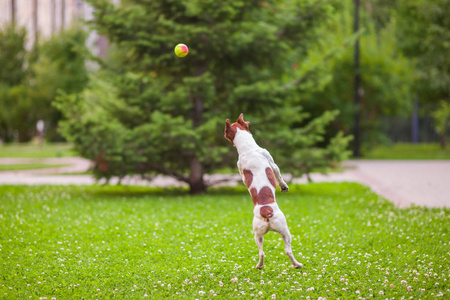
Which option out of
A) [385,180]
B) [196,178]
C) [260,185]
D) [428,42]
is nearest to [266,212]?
[260,185]

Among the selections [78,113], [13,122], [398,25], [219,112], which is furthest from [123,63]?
[13,122]

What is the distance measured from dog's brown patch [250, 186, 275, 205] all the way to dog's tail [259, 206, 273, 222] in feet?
0.26

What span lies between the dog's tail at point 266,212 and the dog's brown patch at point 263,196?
8cm

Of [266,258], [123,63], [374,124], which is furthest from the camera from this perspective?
[374,124]

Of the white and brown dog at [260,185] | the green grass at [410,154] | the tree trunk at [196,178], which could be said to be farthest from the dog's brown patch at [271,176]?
the green grass at [410,154]

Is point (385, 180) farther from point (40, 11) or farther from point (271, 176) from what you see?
point (40, 11)

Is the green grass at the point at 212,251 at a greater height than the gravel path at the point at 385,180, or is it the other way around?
the green grass at the point at 212,251

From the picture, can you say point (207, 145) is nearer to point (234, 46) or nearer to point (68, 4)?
point (234, 46)

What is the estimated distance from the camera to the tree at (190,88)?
10.5 metres

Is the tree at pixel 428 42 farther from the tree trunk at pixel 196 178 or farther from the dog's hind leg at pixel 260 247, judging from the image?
the dog's hind leg at pixel 260 247

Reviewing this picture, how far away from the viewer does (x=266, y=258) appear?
5.82m

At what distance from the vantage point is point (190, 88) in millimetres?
10961

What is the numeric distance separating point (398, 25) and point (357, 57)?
6.58 meters

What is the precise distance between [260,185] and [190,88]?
6235 mm
